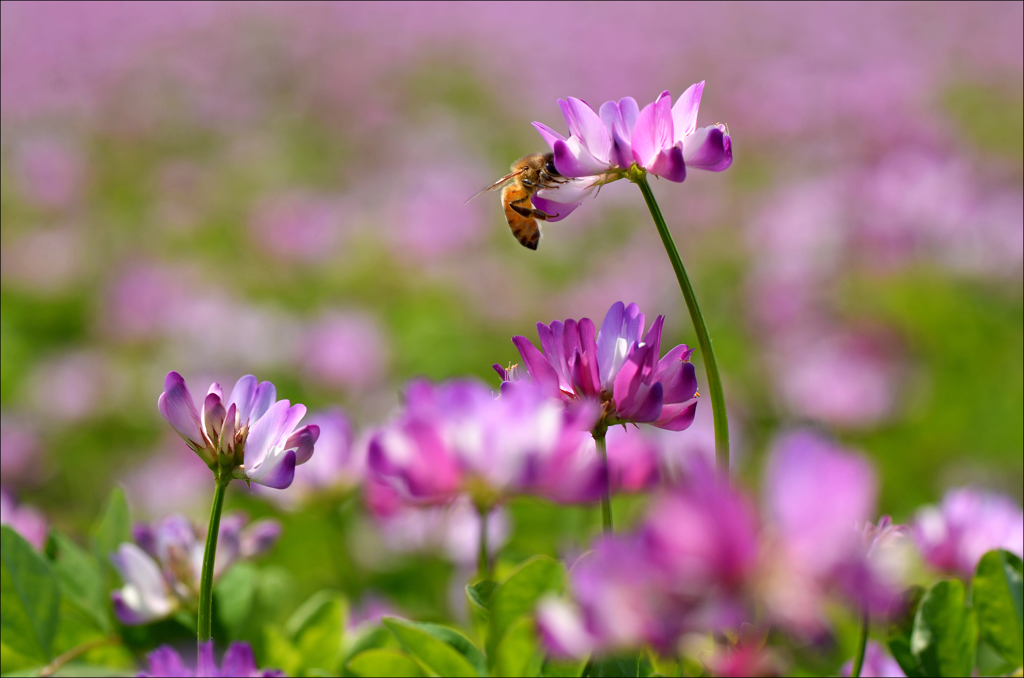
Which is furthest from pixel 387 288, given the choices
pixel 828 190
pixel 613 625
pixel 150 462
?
pixel 613 625

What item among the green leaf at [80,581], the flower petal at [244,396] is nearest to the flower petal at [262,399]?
the flower petal at [244,396]

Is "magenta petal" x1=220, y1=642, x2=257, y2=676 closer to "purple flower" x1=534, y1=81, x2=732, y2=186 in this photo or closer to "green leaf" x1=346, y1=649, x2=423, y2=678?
"green leaf" x1=346, y1=649, x2=423, y2=678

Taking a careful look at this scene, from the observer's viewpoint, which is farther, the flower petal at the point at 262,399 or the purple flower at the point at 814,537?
the flower petal at the point at 262,399

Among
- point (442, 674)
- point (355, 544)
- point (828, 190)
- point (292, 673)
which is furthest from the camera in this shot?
point (828, 190)

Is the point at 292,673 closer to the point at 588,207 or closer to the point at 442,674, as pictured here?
the point at 442,674

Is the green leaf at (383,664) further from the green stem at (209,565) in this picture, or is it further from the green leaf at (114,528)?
the green leaf at (114,528)

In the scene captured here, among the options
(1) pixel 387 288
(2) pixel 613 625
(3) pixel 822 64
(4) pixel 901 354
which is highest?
(3) pixel 822 64

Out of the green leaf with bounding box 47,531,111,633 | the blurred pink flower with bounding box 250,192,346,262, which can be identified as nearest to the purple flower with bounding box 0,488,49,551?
the green leaf with bounding box 47,531,111,633

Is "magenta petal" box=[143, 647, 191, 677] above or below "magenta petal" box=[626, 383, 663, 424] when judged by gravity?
below
